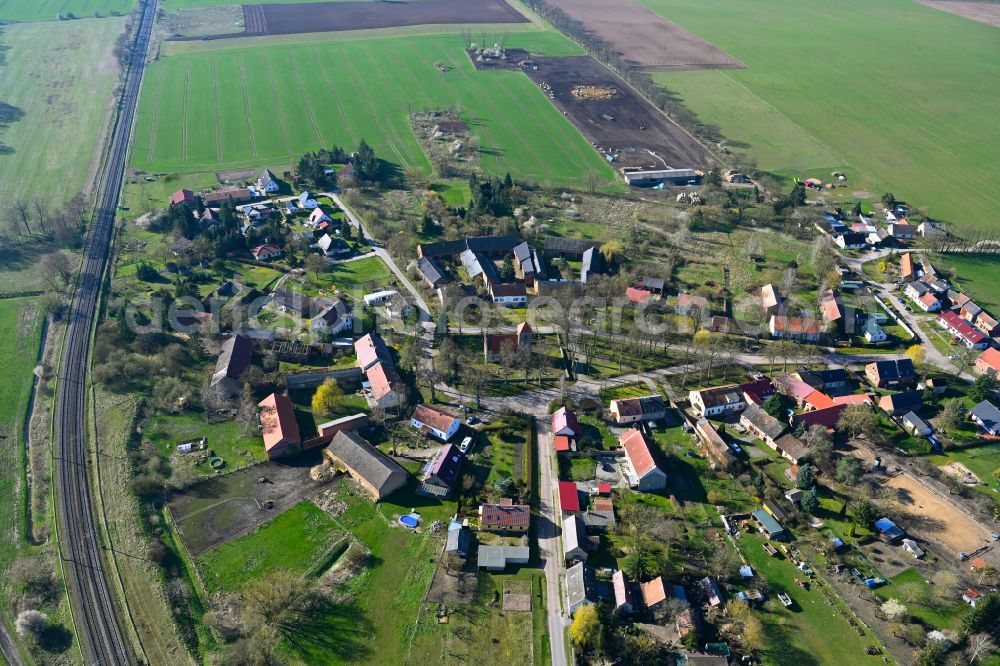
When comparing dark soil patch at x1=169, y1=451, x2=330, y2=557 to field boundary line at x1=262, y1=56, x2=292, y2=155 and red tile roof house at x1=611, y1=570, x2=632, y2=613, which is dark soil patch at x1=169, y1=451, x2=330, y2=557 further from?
field boundary line at x1=262, y1=56, x2=292, y2=155

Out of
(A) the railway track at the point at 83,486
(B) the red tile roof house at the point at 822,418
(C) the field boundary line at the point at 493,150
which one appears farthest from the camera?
(C) the field boundary line at the point at 493,150

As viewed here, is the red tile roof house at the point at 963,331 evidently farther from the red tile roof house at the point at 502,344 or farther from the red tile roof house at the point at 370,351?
the red tile roof house at the point at 370,351

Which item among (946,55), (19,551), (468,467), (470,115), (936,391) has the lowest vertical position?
(19,551)

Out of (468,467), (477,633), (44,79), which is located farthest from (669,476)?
(44,79)

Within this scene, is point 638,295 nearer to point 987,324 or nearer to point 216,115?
point 987,324

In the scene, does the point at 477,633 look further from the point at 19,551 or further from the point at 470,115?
the point at 470,115

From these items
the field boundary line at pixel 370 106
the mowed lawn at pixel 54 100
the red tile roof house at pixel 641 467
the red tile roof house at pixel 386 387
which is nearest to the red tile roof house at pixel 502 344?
the red tile roof house at pixel 386 387
